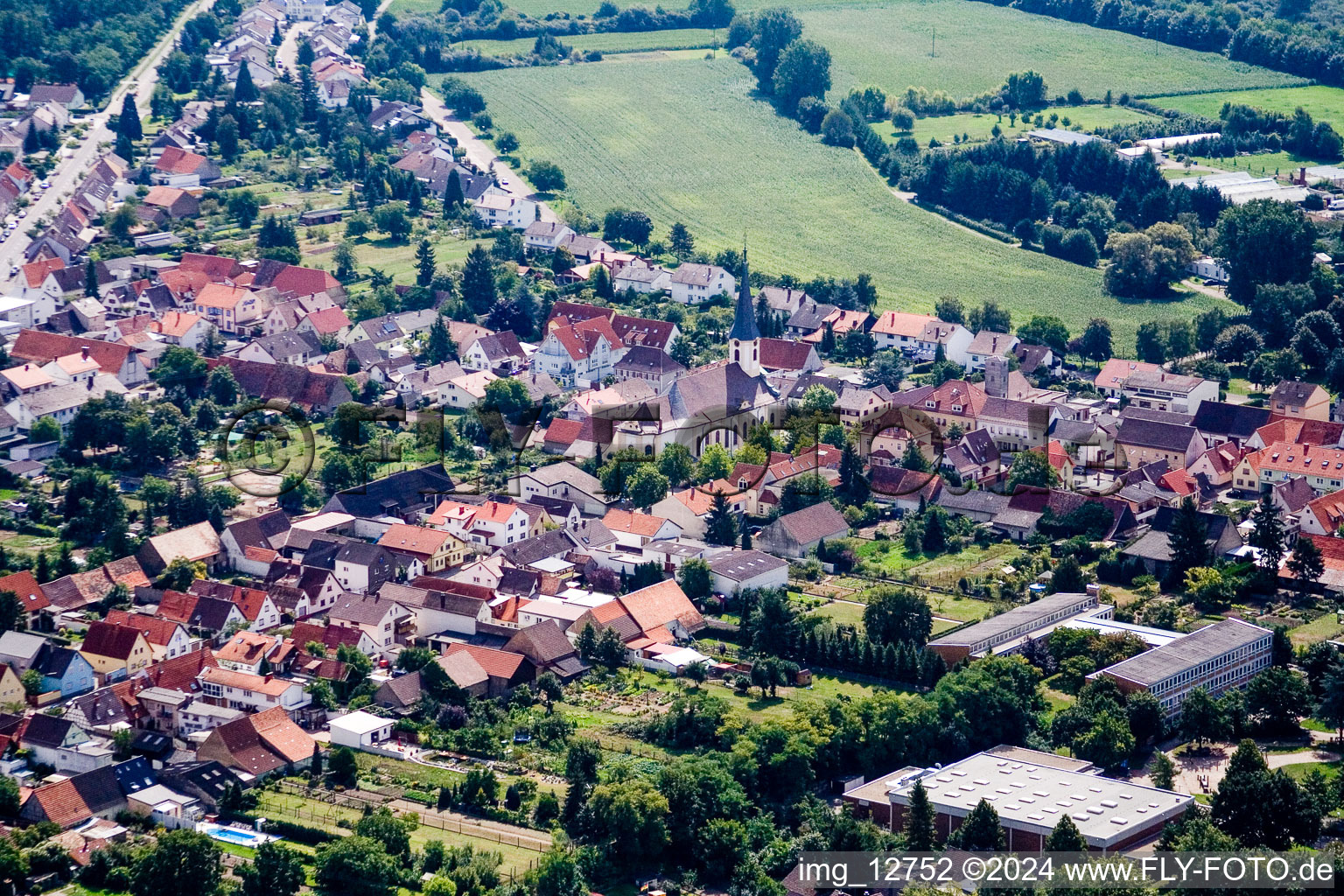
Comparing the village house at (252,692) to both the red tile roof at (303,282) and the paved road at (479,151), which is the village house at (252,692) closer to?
the red tile roof at (303,282)

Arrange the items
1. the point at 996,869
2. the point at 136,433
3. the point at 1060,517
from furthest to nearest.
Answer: the point at 136,433 → the point at 1060,517 → the point at 996,869

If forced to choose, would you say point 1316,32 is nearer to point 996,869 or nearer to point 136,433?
point 136,433

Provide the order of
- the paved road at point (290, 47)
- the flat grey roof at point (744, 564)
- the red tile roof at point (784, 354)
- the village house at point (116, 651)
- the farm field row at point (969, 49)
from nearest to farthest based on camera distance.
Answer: the village house at point (116, 651) → the flat grey roof at point (744, 564) → the red tile roof at point (784, 354) → the paved road at point (290, 47) → the farm field row at point (969, 49)

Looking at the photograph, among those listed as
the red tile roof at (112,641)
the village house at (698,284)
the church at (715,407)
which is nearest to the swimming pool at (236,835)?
the red tile roof at (112,641)

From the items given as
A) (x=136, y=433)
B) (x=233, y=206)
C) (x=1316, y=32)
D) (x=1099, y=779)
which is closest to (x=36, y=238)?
(x=233, y=206)

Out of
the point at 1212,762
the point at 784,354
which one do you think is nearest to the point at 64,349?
the point at 784,354

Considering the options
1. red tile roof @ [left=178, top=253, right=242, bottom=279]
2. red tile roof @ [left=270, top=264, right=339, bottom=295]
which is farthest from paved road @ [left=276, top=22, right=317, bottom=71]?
red tile roof @ [left=270, top=264, right=339, bottom=295]
